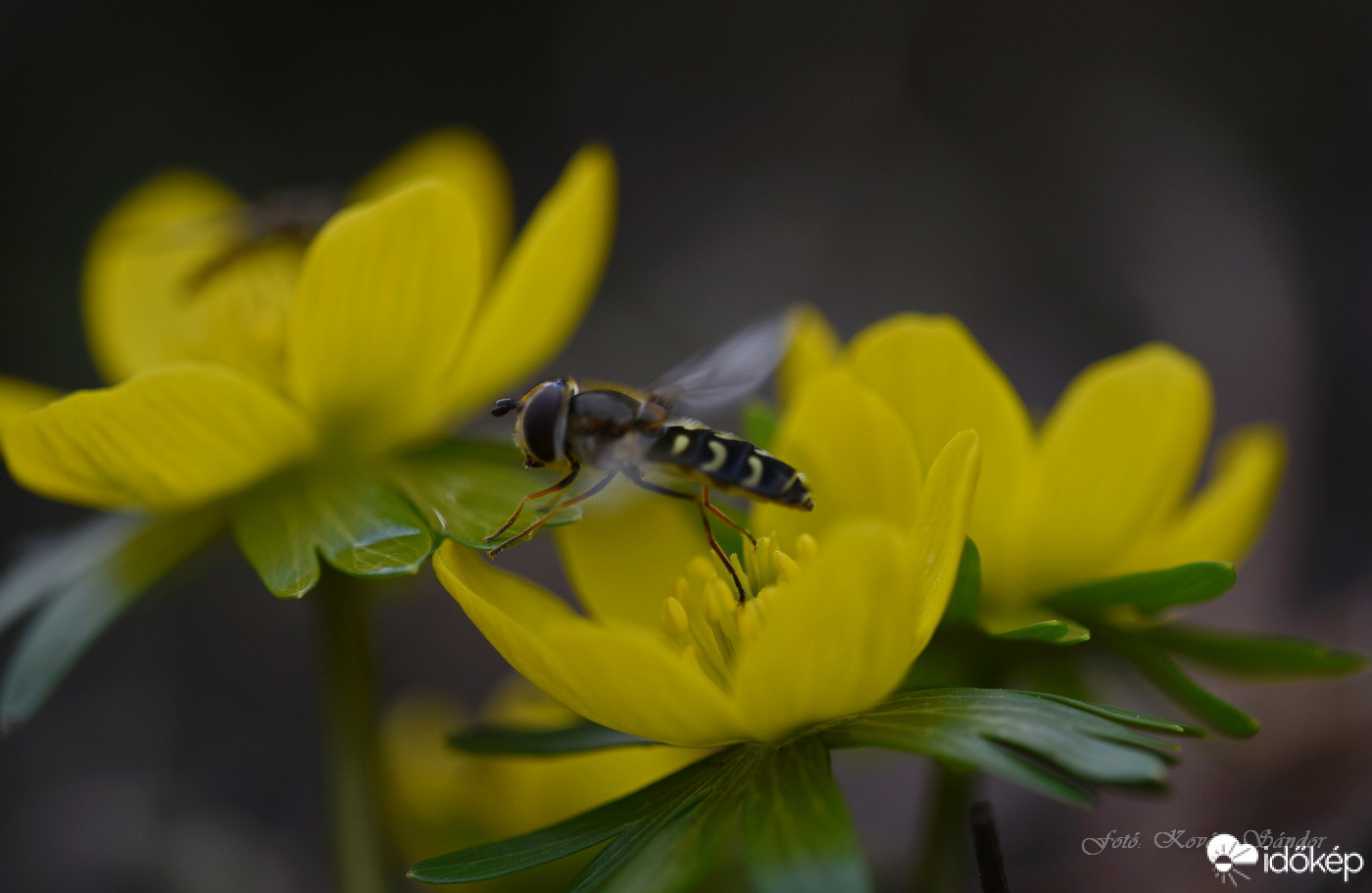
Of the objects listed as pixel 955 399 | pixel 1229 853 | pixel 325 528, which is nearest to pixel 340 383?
pixel 325 528

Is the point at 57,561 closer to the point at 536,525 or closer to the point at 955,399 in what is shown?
the point at 536,525

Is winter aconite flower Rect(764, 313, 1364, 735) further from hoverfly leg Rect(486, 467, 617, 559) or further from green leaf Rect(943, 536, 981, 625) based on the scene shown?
hoverfly leg Rect(486, 467, 617, 559)

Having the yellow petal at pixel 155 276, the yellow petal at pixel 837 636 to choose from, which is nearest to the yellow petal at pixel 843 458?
the yellow petal at pixel 837 636

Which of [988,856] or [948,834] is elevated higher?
[988,856]

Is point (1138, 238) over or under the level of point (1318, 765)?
over

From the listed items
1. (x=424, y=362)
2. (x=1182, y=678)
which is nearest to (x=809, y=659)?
(x=1182, y=678)

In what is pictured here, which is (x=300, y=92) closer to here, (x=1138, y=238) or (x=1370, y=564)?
(x=1138, y=238)
